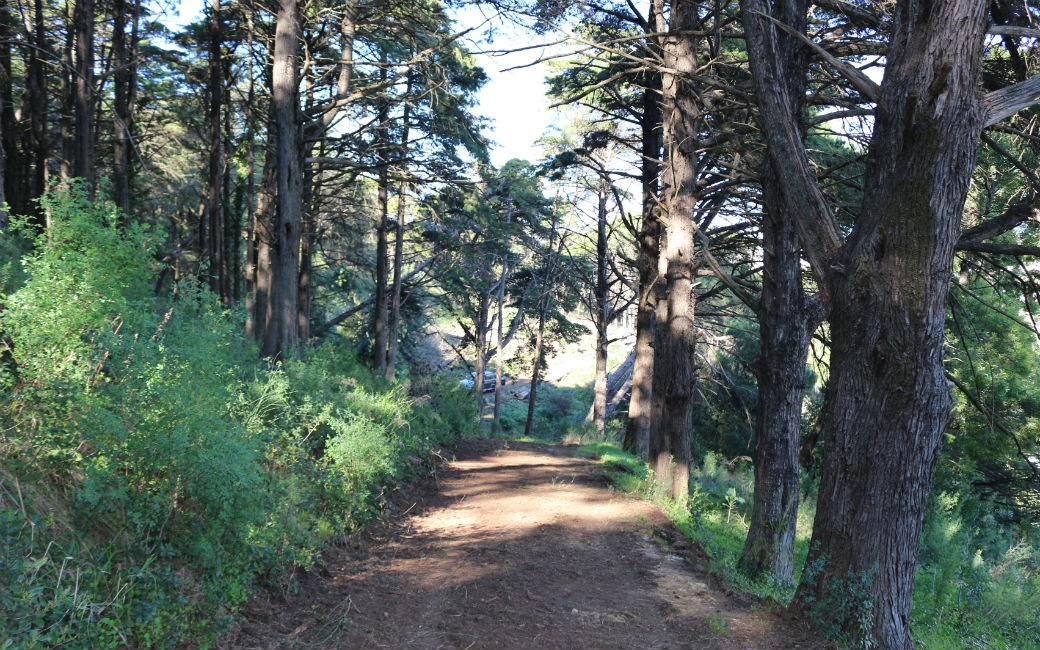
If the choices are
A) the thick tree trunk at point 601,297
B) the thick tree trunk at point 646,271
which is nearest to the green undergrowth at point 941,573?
the thick tree trunk at point 646,271

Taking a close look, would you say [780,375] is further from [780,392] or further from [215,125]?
[215,125]

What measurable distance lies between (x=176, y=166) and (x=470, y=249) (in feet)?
35.0

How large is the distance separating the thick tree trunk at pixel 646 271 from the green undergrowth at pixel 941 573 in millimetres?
1021

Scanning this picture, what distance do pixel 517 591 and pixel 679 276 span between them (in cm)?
616

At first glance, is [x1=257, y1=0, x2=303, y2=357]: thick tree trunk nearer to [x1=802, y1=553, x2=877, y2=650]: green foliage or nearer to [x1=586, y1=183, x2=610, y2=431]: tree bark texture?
[x1=802, y1=553, x2=877, y2=650]: green foliage

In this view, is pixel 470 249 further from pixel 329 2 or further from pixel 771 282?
pixel 771 282

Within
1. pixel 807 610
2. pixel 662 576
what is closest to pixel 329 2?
pixel 662 576

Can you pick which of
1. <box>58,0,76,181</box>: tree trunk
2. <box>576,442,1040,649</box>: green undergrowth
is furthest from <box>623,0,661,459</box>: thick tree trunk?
<box>58,0,76,181</box>: tree trunk

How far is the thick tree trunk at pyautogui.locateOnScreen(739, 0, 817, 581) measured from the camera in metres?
7.49

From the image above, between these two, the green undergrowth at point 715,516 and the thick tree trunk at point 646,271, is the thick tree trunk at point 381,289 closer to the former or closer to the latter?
the green undergrowth at point 715,516

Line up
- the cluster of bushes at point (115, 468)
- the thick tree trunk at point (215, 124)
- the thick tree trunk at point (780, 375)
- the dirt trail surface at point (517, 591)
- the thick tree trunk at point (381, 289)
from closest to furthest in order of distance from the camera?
the cluster of bushes at point (115, 468)
the dirt trail surface at point (517, 591)
the thick tree trunk at point (780, 375)
the thick tree trunk at point (215, 124)
the thick tree trunk at point (381, 289)

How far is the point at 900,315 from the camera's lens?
15.1 ft

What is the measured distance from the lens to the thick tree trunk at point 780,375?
295 inches

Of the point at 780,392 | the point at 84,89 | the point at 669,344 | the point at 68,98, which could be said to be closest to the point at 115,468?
the point at 780,392
